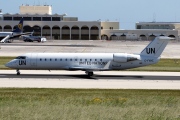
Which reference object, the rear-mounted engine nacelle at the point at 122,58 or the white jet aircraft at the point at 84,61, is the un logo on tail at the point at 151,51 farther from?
the rear-mounted engine nacelle at the point at 122,58

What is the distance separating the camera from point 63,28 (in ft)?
606

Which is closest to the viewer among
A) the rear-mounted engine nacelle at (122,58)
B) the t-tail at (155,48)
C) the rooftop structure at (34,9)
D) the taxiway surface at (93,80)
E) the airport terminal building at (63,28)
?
the taxiway surface at (93,80)

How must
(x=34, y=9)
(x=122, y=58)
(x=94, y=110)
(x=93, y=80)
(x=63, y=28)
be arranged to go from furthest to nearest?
(x=34, y=9) < (x=63, y=28) < (x=122, y=58) < (x=93, y=80) < (x=94, y=110)

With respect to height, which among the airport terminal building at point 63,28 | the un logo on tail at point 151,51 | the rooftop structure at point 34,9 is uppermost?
the rooftop structure at point 34,9

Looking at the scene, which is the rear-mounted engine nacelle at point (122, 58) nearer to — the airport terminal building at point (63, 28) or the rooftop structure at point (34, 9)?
the airport terminal building at point (63, 28)

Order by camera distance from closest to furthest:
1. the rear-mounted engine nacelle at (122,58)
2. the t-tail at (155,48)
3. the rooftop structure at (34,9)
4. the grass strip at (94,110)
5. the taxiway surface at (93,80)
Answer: the grass strip at (94,110) → the taxiway surface at (93,80) → the rear-mounted engine nacelle at (122,58) → the t-tail at (155,48) → the rooftop structure at (34,9)

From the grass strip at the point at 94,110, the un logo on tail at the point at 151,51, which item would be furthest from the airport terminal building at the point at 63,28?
the grass strip at the point at 94,110

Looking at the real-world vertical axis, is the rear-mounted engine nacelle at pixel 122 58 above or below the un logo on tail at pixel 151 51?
below

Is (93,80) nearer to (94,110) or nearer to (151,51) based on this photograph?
(151,51)

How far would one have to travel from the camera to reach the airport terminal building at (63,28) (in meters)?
180

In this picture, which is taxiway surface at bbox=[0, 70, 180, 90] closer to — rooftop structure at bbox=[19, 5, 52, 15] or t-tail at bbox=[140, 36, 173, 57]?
t-tail at bbox=[140, 36, 173, 57]

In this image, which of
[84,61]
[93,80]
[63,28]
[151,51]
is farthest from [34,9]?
[93,80]

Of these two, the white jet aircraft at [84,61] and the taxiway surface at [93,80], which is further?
the white jet aircraft at [84,61]

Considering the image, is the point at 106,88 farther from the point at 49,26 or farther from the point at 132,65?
the point at 49,26
